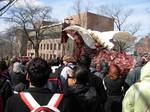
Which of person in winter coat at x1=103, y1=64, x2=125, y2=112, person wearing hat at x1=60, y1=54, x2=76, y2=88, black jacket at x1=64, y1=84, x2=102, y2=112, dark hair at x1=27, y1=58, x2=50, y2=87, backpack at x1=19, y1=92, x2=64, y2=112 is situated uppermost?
dark hair at x1=27, y1=58, x2=50, y2=87

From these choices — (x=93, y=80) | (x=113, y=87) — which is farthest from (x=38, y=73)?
(x=113, y=87)

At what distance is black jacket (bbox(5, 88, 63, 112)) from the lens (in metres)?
3.67

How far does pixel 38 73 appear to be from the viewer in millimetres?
3787

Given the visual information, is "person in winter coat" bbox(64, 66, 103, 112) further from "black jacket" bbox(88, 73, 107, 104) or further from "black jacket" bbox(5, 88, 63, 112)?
"black jacket" bbox(5, 88, 63, 112)

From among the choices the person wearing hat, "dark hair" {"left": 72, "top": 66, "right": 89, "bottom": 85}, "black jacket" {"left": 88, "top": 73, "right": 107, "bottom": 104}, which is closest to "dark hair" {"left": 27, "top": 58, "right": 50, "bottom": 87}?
"dark hair" {"left": 72, "top": 66, "right": 89, "bottom": 85}

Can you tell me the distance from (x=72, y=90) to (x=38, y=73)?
86.3 inches

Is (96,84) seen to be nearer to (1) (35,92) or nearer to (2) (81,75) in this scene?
(2) (81,75)

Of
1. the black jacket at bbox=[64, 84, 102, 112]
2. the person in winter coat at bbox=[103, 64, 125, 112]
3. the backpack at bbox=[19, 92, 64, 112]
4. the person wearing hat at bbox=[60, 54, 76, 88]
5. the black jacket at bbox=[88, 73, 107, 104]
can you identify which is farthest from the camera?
the person in winter coat at bbox=[103, 64, 125, 112]

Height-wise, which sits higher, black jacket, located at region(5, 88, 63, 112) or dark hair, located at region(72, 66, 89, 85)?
black jacket, located at region(5, 88, 63, 112)

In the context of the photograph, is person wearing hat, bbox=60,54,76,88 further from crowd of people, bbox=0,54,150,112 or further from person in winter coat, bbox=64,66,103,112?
person in winter coat, bbox=64,66,103,112

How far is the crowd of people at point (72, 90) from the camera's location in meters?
3.70

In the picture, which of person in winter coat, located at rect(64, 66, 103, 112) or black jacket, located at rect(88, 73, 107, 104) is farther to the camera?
black jacket, located at rect(88, 73, 107, 104)

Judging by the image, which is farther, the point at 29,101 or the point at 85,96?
the point at 85,96

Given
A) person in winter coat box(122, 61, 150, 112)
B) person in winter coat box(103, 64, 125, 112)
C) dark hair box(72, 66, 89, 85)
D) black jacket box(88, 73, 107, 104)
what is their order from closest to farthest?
person in winter coat box(122, 61, 150, 112)
dark hair box(72, 66, 89, 85)
black jacket box(88, 73, 107, 104)
person in winter coat box(103, 64, 125, 112)
